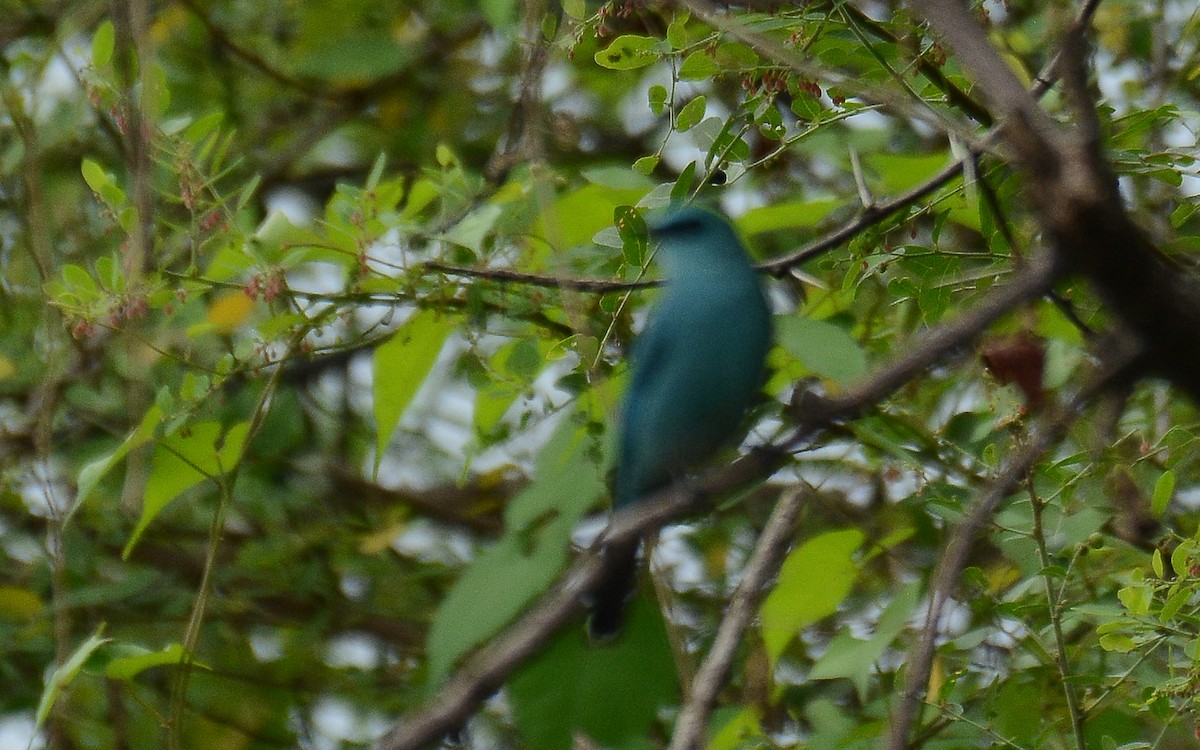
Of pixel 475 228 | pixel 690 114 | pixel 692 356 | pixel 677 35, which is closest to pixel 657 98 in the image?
pixel 690 114

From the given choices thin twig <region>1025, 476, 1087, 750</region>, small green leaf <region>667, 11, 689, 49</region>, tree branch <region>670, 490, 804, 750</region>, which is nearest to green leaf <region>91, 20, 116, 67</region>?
small green leaf <region>667, 11, 689, 49</region>

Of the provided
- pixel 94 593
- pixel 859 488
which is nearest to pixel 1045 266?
pixel 859 488

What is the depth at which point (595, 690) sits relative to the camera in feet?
5.99

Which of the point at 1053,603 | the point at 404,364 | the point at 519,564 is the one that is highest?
the point at 404,364

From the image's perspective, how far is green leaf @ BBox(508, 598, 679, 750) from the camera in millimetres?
1814

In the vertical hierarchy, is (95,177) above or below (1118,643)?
above

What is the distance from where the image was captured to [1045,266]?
1.20 meters

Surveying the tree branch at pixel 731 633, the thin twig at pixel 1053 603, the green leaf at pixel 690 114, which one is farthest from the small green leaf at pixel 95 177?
the thin twig at pixel 1053 603

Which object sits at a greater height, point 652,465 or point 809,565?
point 652,465

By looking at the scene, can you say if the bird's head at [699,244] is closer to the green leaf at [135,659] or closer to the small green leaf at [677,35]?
the small green leaf at [677,35]

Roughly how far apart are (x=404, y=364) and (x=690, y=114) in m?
0.68

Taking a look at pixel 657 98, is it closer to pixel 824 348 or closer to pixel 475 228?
pixel 475 228

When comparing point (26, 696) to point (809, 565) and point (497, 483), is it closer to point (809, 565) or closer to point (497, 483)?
point (497, 483)

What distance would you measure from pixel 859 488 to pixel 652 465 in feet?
5.07
